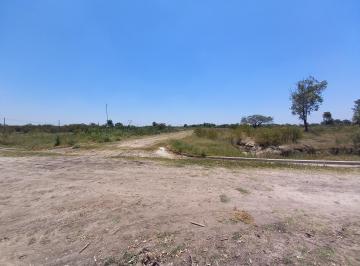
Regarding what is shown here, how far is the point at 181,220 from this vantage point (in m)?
6.80

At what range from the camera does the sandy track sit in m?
5.62

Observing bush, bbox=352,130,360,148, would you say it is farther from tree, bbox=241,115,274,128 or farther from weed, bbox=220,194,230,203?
tree, bbox=241,115,274,128

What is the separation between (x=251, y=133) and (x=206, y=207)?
76.1 ft

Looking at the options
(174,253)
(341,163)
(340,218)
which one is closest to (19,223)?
(174,253)

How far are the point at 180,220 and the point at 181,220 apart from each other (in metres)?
0.02

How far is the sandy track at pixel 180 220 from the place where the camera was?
562cm

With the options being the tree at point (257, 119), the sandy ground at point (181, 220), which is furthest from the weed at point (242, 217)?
the tree at point (257, 119)

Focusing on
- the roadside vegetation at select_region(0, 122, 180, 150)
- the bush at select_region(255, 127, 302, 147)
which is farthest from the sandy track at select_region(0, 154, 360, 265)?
the bush at select_region(255, 127, 302, 147)

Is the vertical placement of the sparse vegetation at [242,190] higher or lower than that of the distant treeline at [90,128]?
lower

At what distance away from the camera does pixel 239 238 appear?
596 centimetres

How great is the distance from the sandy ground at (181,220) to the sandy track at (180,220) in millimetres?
19

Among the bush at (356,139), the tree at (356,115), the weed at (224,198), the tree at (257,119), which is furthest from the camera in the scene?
the tree at (257,119)

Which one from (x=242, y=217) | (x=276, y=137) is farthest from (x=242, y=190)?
(x=276, y=137)

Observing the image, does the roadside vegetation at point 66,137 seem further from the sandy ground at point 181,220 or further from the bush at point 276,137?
the sandy ground at point 181,220
